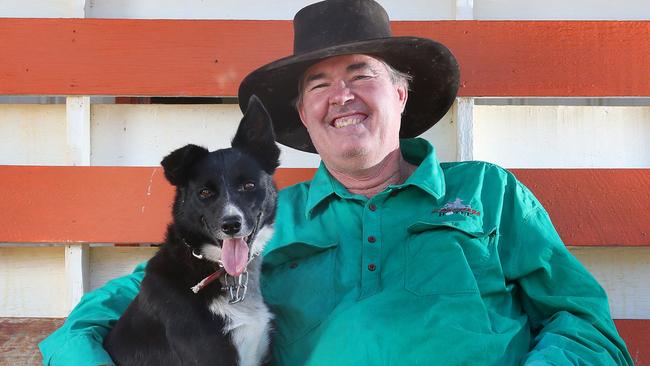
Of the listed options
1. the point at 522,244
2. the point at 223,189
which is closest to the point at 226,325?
the point at 223,189

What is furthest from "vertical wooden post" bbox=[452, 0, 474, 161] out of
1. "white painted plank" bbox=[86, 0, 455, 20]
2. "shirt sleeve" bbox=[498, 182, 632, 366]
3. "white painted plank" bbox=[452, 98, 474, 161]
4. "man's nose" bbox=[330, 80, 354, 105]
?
"man's nose" bbox=[330, 80, 354, 105]

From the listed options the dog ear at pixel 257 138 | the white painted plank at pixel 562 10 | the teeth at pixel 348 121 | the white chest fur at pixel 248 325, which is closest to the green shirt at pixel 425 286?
the white chest fur at pixel 248 325

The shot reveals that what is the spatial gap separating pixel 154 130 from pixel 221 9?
0.59m

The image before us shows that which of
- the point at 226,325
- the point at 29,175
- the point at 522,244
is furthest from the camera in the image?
the point at 29,175

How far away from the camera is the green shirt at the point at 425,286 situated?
7.70 ft

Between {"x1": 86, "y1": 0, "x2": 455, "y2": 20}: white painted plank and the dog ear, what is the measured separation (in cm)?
83

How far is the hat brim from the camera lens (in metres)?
2.68

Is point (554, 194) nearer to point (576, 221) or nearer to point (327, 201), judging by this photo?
point (576, 221)

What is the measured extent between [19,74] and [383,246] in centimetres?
167

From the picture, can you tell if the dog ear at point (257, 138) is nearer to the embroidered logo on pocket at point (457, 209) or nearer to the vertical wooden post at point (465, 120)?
the embroidered logo on pocket at point (457, 209)

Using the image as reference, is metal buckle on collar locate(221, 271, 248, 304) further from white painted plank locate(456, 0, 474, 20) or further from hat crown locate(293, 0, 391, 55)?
white painted plank locate(456, 0, 474, 20)

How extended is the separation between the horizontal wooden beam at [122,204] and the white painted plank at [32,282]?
124 mm

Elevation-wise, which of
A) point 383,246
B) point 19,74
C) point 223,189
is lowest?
point 383,246

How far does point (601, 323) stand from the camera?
235cm
